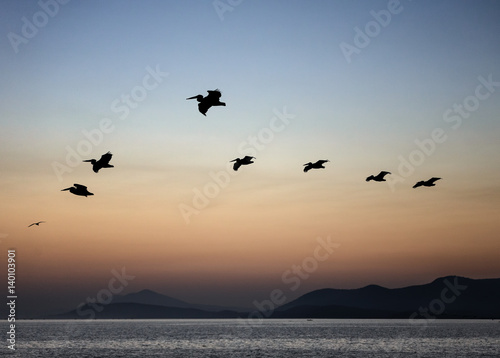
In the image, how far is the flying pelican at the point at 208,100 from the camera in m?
26.2

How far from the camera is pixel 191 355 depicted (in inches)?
3920

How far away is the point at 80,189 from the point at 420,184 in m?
21.0

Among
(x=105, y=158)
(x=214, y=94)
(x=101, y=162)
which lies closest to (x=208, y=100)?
(x=214, y=94)

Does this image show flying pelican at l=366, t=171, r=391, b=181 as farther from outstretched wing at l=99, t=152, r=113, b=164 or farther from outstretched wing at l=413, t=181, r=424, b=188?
outstretched wing at l=99, t=152, r=113, b=164

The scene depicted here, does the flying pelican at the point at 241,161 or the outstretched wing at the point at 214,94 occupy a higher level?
the outstretched wing at the point at 214,94

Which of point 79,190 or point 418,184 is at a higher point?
point 418,184

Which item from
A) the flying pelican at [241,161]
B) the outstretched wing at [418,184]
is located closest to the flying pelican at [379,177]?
the outstretched wing at [418,184]

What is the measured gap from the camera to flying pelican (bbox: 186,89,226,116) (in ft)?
86.0

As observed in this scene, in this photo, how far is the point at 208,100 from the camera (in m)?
26.5

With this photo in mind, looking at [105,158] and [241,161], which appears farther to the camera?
[241,161]

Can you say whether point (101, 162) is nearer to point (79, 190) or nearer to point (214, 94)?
point (79, 190)

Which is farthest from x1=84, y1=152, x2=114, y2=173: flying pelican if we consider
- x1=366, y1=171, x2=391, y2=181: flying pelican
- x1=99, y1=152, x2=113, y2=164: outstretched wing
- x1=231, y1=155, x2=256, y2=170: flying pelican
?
x1=366, y1=171, x2=391, y2=181: flying pelican

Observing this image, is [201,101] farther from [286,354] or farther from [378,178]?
[286,354]

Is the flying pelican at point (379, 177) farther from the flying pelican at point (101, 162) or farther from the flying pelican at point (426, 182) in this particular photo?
the flying pelican at point (101, 162)
